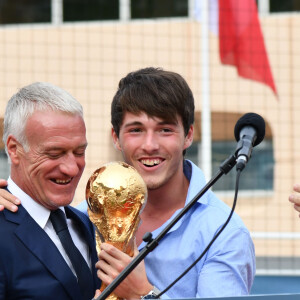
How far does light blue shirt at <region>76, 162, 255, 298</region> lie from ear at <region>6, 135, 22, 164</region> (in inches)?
21.7

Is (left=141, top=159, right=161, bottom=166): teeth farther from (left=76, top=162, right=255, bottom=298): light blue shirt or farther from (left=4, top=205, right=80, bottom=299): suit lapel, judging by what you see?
(left=4, top=205, right=80, bottom=299): suit lapel

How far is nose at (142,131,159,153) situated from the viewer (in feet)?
7.95

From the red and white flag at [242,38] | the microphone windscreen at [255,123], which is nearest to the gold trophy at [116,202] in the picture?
the microphone windscreen at [255,123]

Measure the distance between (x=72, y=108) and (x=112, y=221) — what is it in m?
0.35

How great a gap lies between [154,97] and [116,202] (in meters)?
0.55

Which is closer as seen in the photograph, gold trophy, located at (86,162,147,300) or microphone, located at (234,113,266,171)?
microphone, located at (234,113,266,171)

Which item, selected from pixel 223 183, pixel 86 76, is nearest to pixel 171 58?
pixel 86 76

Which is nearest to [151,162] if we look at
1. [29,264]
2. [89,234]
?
[89,234]

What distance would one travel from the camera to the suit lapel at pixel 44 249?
2.02m

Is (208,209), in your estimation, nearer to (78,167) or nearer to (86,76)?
(78,167)

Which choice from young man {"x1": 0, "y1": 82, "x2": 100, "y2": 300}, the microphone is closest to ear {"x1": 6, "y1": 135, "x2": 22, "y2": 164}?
young man {"x1": 0, "y1": 82, "x2": 100, "y2": 300}

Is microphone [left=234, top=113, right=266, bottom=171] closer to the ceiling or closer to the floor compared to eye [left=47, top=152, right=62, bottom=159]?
closer to the ceiling

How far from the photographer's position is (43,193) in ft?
6.88

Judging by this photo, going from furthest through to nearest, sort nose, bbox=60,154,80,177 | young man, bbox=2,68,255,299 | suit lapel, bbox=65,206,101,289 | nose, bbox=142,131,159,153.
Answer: nose, bbox=142,131,159,153 → young man, bbox=2,68,255,299 → suit lapel, bbox=65,206,101,289 → nose, bbox=60,154,80,177
